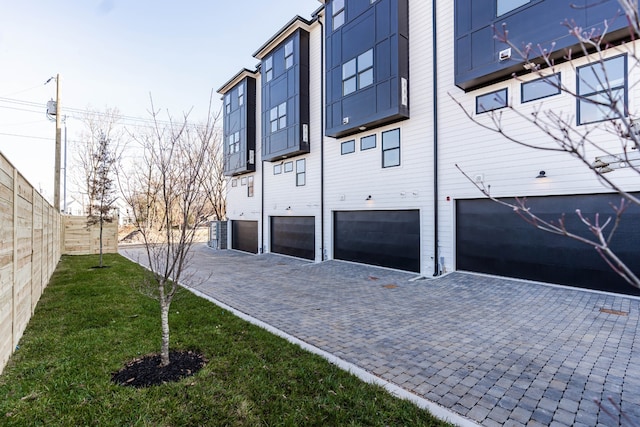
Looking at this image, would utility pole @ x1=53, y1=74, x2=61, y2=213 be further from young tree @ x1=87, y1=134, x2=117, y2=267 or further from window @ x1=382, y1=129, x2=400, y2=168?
window @ x1=382, y1=129, x2=400, y2=168

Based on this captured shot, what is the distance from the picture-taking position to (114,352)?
13.6ft

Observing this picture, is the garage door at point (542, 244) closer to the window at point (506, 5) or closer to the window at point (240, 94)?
the window at point (506, 5)

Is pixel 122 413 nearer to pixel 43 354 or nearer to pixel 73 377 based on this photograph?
pixel 73 377

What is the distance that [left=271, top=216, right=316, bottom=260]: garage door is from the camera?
46.0ft

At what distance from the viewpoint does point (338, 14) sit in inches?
471

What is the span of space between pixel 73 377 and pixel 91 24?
43.3 ft

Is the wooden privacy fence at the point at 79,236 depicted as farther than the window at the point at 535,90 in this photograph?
Yes

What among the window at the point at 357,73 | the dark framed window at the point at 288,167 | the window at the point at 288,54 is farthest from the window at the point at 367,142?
the window at the point at 288,54

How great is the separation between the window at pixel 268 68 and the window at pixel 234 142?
150 inches

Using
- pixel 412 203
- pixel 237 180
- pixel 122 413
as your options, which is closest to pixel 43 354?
pixel 122 413

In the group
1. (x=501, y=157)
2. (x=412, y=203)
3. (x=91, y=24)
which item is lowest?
(x=412, y=203)

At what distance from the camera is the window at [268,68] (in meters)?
16.0

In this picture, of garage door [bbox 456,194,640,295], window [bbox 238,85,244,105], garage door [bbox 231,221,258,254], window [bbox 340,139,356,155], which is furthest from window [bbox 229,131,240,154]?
garage door [bbox 456,194,640,295]

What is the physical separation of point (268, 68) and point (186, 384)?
15752mm
